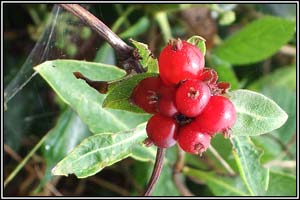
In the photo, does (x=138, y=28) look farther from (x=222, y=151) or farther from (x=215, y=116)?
(x=215, y=116)

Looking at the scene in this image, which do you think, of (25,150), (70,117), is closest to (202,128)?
(70,117)

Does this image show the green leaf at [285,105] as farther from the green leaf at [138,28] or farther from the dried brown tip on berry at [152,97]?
the dried brown tip on berry at [152,97]

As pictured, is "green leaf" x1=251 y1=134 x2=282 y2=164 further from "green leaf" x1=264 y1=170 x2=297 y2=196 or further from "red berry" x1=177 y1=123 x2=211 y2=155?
"red berry" x1=177 y1=123 x2=211 y2=155

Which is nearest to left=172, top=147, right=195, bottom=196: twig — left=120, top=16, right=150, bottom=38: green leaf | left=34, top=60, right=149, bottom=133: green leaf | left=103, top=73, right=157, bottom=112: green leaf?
left=34, top=60, right=149, bottom=133: green leaf

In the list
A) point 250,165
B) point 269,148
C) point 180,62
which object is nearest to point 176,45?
point 180,62

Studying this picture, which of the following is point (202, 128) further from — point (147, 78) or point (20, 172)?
point (20, 172)

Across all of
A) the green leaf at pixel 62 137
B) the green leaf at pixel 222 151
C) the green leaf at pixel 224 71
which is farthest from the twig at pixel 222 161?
the green leaf at pixel 62 137
